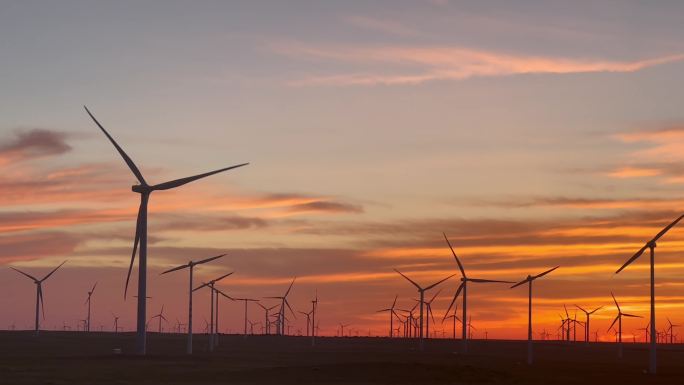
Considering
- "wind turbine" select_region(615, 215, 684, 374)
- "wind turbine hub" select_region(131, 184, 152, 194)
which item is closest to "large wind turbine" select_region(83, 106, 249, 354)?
"wind turbine hub" select_region(131, 184, 152, 194)

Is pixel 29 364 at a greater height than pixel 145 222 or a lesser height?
lesser

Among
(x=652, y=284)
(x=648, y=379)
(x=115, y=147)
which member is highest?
(x=115, y=147)

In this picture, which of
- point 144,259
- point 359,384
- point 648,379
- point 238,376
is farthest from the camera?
point 144,259

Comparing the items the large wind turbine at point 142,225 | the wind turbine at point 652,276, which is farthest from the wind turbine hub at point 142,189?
the wind turbine at point 652,276

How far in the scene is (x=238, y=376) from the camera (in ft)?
388

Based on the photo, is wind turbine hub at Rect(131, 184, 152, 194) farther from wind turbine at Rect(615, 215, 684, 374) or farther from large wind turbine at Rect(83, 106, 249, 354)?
wind turbine at Rect(615, 215, 684, 374)

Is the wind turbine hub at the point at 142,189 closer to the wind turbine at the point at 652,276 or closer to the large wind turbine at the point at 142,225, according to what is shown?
the large wind turbine at the point at 142,225

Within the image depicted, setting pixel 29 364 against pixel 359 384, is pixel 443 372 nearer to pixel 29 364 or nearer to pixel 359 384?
pixel 359 384

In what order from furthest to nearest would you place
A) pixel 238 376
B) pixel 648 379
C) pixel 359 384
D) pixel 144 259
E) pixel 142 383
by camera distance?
pixel 144 259 → pixel 648 379 → pixel 238 376 → pixel 359 384 → pixel 142 383

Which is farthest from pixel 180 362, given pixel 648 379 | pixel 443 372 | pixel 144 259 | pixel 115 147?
pixel 648 379

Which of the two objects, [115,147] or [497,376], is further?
[115,147]

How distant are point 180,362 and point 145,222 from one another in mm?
19718

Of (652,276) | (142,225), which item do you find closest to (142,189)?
(142,225)

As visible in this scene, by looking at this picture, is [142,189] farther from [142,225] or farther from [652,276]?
[652,276]
